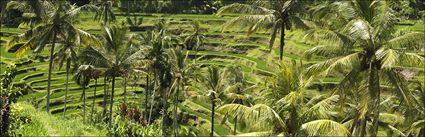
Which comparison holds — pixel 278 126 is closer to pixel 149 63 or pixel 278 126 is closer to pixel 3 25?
pixel 149 63

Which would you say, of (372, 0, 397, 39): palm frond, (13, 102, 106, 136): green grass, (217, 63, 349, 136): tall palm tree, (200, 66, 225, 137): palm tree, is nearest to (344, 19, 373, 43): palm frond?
(372, 0, 397, 39): palm frond

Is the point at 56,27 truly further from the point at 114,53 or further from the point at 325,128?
A: the point at 325,128

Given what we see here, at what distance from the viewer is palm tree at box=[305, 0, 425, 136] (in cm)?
1672

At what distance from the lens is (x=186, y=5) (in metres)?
112

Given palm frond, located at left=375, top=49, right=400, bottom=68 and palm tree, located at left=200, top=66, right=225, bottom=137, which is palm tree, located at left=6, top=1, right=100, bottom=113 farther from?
palm frond, located at left=375, top=49, right=400, bottom=68

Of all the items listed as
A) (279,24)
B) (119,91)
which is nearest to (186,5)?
(119,91)

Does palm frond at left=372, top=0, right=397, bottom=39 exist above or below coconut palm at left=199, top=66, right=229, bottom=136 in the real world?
above

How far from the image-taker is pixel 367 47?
17141 millimetres

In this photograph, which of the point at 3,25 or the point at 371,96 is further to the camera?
the point at 3,25

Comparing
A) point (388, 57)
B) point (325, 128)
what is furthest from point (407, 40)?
point (325, 128)

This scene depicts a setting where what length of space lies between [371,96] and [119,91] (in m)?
47.7

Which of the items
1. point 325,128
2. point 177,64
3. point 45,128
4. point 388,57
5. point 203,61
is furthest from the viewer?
point 203,61

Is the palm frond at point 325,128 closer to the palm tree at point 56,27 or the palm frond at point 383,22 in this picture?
the palm frond at point 383,22

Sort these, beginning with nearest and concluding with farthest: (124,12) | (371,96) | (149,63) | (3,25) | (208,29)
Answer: (371,96) < (149,63) < (208,29) < (3,25) < (124,12)
